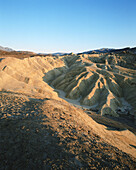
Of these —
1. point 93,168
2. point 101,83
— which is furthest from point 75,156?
point 101,83

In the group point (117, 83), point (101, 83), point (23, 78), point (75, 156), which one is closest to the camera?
point (75, 156)

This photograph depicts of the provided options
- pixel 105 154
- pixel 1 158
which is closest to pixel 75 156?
pixel 105 154

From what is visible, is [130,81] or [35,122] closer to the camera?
[35,122]

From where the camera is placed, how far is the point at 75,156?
3.74m

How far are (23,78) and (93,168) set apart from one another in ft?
74.0

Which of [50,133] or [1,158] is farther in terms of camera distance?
[50,133]

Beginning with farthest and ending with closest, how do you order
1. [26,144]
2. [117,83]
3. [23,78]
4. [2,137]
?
[117,83] → [23,78] → [2,137] → [26,144]

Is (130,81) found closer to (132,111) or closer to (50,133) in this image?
(132,111)

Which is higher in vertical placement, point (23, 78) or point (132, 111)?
point (23, 78)

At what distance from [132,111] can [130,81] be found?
1018cm

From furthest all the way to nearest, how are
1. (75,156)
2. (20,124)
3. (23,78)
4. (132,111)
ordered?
1. (23,78)
2. (132,111)
3. (20,124)
4. (75,156)

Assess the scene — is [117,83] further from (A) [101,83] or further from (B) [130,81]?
(A) [101,83]

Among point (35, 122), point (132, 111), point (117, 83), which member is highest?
point (35, 122)

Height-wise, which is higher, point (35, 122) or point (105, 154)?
point (35, 122)
